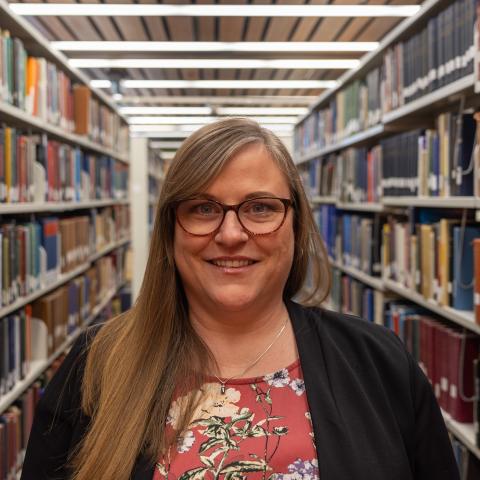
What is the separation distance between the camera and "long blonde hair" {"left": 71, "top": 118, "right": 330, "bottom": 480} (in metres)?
1.09

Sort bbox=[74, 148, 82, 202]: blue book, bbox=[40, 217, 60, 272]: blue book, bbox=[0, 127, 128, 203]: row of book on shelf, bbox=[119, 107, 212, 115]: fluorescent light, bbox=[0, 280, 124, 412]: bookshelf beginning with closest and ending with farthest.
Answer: bbox=[0, 280, 124, 412]: bookshelf, bbox=[0, 127, 128, 203]: row of book on shelf, bbox=[40, 217, 60, 272]: blue book, bbox=[74, 148, 82, 202]: blue book, bbox=[119, 107, 212, 115]: fluorescent light

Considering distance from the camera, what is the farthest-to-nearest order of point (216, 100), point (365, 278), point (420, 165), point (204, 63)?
point (216, 100)
point (204, 63)
point (365, 278)
point (420, 165)

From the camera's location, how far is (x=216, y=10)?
4.08m

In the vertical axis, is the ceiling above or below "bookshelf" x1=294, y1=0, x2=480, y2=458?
above

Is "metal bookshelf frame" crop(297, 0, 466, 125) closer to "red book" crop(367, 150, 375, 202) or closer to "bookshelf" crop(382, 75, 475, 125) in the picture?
"bookshelf" crop(382, 75, 475, 125)

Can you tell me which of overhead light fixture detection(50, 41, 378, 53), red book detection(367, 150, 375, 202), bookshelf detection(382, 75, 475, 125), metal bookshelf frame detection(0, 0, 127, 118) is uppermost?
overhead light fixture detection(50, 41, 378, 53)

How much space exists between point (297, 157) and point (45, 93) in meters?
3.94

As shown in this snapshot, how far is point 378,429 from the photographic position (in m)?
1.11

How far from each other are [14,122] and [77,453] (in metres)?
2.21

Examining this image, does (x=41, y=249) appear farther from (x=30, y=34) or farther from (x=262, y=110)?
(x=262, y=110)

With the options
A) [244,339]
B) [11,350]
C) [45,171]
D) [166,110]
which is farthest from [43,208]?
[166,110]

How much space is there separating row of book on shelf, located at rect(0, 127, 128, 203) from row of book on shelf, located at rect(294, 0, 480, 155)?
1873 millimetres

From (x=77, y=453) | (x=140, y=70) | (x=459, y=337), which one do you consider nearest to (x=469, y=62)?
(x=459, y=337)

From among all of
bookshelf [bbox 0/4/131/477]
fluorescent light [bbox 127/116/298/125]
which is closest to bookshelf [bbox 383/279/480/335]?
bookshelf [bbox 0/4/131/477]
